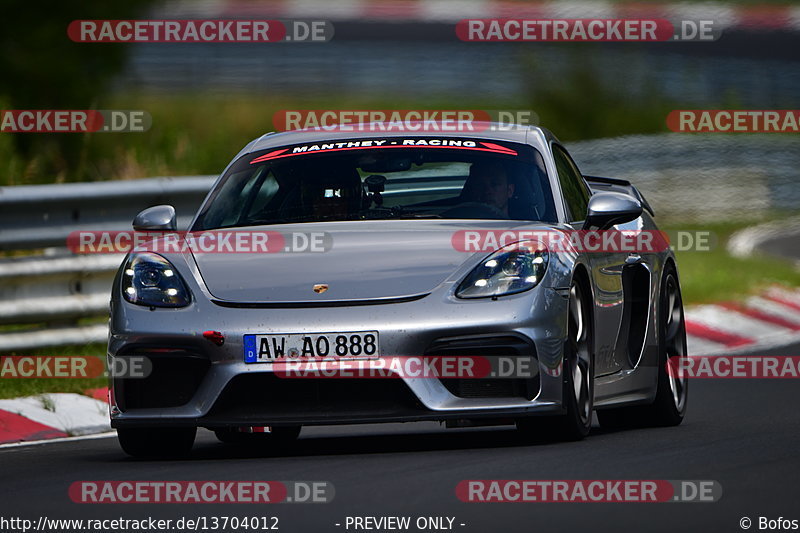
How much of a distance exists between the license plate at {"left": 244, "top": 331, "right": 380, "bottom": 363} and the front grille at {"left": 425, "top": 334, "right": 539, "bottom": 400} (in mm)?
232

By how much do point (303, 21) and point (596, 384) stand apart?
64.5 feet

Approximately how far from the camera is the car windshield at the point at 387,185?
8.25m

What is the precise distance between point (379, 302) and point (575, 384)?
929 mm

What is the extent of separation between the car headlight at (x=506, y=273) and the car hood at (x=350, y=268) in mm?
57

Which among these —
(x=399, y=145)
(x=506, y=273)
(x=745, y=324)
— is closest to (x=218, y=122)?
(x=745, y=324)

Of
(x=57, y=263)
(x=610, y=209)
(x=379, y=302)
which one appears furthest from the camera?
(x=57, y=263)

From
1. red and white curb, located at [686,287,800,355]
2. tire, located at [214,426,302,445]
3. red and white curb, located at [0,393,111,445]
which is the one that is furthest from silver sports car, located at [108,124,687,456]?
red and white curb, located at [686,287,800,355]

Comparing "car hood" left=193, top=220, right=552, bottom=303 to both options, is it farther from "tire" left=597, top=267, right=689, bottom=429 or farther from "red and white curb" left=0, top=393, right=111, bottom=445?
"red and white curb" left=0, top=393, right=111, bottom=445

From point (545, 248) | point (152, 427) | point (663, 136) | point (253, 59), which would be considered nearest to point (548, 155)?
point (545, 248)

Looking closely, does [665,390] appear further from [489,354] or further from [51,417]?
[51,417]

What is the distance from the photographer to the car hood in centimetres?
745

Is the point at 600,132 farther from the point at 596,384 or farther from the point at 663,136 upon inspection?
the point at 596,384

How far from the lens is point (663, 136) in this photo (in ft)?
76.7

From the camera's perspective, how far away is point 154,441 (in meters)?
8.01
